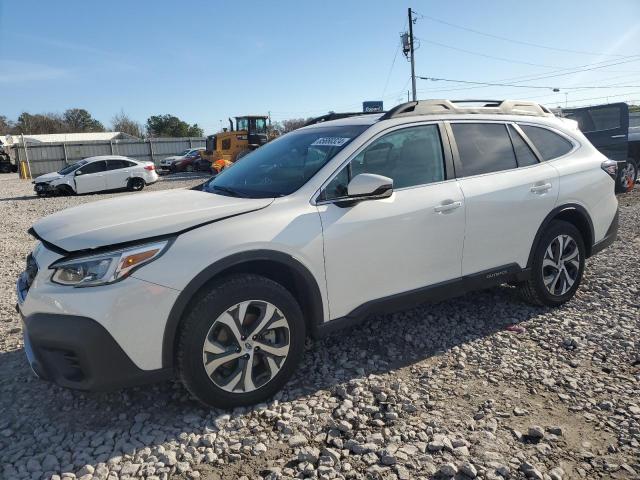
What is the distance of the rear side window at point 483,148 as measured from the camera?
12.2 feet

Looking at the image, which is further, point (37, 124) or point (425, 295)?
point (37, 124)

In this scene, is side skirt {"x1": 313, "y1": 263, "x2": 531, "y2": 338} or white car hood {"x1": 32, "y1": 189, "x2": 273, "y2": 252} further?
side skirt {"x1": 313, "y1": 263, "x2": 531, "y2": 338}

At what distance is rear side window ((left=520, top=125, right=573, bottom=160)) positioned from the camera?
418 cm

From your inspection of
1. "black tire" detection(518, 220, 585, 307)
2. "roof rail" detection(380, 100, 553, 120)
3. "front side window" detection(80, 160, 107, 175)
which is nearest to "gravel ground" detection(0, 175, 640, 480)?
"black tire" detection(518, 220, 585, 307)

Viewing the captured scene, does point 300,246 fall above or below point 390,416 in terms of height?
above

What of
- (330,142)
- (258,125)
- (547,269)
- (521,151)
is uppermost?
(258,125)

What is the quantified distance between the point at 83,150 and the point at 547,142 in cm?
3825

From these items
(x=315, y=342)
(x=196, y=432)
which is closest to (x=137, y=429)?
(x=196, y=432)

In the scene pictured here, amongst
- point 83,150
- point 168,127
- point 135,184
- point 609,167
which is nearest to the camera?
point 609,167

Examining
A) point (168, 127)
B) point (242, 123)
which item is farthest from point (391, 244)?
point (168, 127)

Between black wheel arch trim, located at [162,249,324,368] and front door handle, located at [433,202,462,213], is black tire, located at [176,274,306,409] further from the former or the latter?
front door handle, located at [433,202,462,213]

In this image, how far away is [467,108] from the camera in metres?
3.93

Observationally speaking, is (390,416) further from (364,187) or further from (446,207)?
(446,207)

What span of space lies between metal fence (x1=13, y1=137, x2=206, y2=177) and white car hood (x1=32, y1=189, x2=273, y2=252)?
35.8 meters
